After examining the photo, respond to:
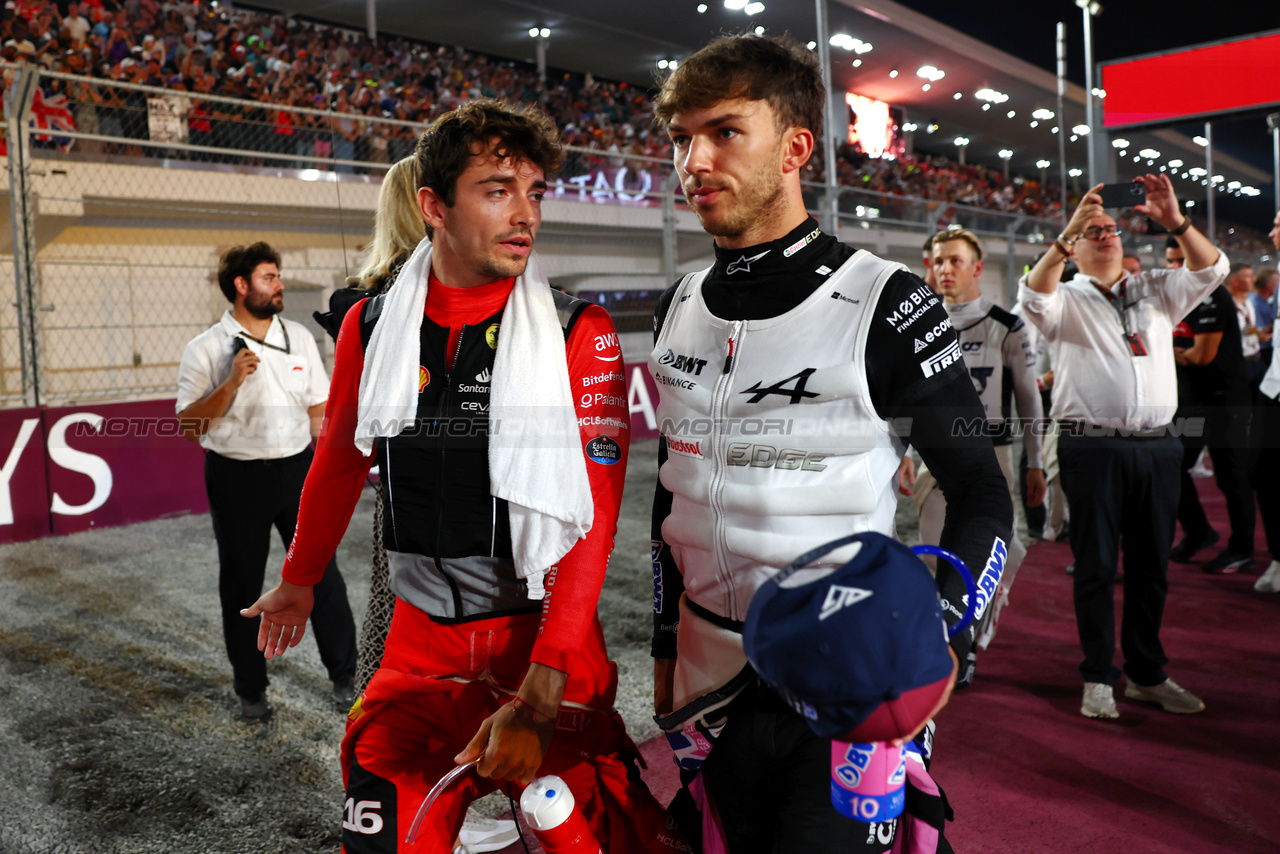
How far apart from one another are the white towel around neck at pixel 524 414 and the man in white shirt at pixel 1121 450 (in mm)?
2636

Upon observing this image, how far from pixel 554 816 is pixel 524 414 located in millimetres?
736

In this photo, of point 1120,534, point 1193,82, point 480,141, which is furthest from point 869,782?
point 1193,82

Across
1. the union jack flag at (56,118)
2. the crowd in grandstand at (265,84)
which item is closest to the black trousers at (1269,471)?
the crowd in grandstand at (265,84)

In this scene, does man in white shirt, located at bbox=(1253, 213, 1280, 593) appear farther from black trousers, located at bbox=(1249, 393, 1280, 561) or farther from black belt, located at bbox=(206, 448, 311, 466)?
black belt, located at bbox=(206, 448, 311, 466)

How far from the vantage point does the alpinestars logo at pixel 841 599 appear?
114 cm

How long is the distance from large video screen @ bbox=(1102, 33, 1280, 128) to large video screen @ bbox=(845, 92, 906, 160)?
10.7m

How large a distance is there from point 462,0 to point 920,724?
18.9 m

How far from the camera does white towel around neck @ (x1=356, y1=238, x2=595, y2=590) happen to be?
5.60ft

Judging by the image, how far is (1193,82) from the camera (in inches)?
455

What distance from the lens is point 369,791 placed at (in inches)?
67.7

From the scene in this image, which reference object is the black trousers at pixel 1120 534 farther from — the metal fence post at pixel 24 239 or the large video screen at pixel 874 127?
the large video screen at pixel 874 127

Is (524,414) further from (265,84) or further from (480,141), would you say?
(265,84)

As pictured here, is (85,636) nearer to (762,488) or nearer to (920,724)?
(762,488)

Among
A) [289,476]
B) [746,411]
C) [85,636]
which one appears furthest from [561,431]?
[85,636]
